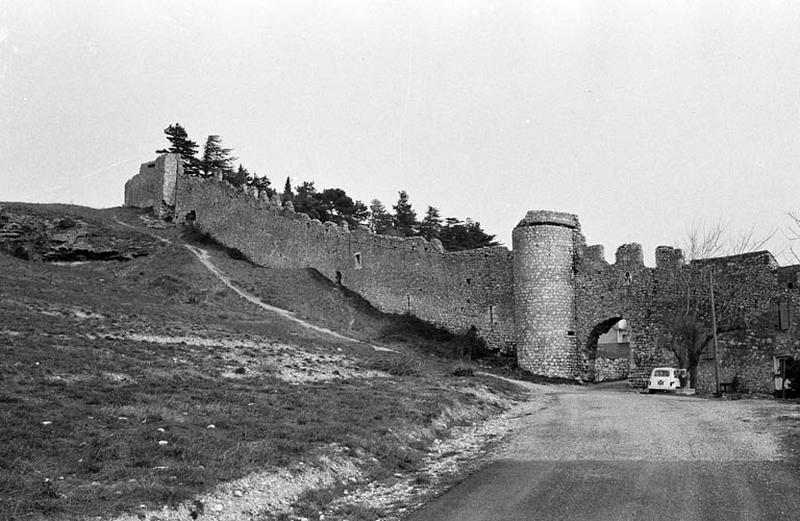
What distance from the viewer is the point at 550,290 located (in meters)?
36.3

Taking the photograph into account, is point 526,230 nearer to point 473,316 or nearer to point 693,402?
point 473,316

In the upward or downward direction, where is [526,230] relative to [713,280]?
upward

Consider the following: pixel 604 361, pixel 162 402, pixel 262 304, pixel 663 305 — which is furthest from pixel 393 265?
pixel 162 402

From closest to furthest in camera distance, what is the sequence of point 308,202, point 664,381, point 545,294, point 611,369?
point 664,381 → point 545,294 → point 611,369 → point 308,202

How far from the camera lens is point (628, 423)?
17.2 meters

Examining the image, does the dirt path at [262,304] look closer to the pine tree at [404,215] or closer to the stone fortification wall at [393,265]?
the stone fortification wall at [393,265]

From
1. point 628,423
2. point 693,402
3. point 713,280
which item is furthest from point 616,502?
point 713,280

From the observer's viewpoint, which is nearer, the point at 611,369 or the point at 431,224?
the point at 611,369

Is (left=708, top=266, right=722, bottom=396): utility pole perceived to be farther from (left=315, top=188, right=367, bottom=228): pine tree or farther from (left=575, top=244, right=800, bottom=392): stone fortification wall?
(left=315, top=188, right=367, bottom=228): pine tree

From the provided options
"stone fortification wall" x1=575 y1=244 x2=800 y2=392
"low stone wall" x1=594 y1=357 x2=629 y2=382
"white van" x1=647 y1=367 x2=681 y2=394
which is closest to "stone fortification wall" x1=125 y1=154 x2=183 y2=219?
"stone fortification wall" x1=575 y1=244 x2=800 y2=392

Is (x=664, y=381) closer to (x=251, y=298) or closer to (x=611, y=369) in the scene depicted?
(x=611, y=369)

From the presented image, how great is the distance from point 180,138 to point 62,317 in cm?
4402

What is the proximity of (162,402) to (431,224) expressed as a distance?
61.0 m

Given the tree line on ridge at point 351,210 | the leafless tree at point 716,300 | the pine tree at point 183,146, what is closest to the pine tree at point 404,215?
the tree line on ridge at point 351,210
